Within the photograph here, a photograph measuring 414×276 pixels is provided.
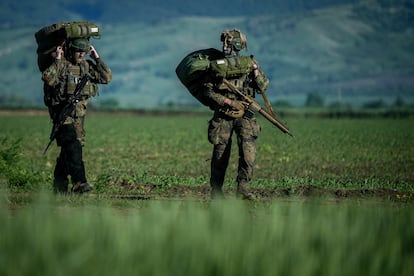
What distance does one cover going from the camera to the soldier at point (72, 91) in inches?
669

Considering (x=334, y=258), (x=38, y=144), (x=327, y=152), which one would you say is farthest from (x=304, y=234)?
(x=38, y=144)

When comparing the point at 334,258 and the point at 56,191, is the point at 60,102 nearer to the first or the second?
the point at 56,191

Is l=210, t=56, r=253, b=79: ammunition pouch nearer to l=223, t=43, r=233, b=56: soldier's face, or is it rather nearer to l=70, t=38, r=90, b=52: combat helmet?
l=223, t=43, r=233, b=56: soldier's face

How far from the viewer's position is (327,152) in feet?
105

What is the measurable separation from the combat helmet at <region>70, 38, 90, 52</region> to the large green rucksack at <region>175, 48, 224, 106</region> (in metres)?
1.29

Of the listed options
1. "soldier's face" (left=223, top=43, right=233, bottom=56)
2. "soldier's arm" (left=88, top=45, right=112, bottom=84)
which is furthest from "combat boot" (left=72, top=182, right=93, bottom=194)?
"soldier's face" (left=223, top=43, right=233, bottom=56)

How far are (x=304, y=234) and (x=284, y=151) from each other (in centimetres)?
2348

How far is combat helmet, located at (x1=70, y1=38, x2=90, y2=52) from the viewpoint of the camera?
17.0 m

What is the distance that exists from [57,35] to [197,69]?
2020mm

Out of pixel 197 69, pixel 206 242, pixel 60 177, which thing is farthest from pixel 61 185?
pixel 206 242

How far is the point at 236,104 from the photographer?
54.5ft

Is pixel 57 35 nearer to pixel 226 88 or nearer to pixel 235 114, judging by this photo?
pixel 226 88

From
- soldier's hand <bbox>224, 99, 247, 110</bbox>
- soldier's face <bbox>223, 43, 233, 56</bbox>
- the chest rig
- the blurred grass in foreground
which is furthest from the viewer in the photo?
soldier's face <bbox>223, 43, 233, 56</bbox>

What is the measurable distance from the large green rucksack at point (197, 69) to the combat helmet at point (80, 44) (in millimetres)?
1293
